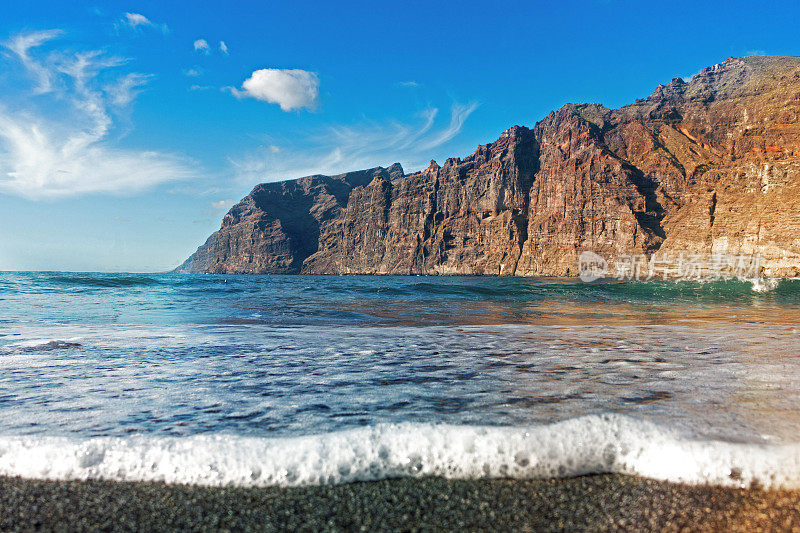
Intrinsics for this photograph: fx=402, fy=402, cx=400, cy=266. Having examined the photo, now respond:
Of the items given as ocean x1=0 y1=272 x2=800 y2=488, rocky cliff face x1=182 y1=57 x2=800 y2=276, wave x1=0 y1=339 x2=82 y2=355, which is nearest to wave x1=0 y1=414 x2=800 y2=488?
ocean x1=0 y1=272 x2=800 y2=488

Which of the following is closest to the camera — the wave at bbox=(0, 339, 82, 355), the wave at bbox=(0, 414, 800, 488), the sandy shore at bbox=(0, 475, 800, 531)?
the sandy shore at bbox=(0, 475, 800, 531)

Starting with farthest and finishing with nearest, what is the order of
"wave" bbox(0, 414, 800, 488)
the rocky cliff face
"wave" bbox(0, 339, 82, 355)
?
the rocky cliff face < "wave" bbox(0, 339, 82, 355) < "wave" bbox(0, 414, 800, 488)

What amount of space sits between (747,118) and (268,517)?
571ft

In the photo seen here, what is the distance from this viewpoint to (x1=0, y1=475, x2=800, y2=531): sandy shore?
183cm

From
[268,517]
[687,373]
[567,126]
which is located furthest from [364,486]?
[567,126]

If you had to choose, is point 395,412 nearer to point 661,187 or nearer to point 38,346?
point 38,346

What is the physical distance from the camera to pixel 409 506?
6.52 feet

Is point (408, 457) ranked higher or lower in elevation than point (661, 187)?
lower

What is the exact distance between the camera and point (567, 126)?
7520 inches

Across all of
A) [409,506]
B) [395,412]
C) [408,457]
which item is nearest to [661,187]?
[395,412]

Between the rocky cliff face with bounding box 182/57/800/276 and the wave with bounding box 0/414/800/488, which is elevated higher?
the rocky cliff face with bounding box 182/57/800/276

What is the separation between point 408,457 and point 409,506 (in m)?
0.45

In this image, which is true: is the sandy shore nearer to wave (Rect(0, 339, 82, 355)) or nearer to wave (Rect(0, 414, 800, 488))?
wave (Rect(0, 414, 800, 488))

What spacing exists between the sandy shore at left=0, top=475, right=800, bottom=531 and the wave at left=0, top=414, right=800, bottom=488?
0.33ft
